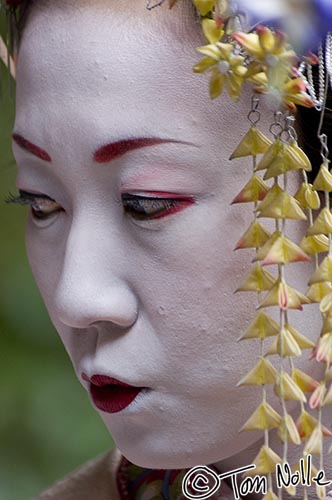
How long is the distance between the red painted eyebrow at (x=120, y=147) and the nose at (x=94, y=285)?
0.07 metres

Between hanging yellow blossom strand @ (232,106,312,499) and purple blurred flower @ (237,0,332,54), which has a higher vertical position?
purple blurred flower @ (237,0,332,54)

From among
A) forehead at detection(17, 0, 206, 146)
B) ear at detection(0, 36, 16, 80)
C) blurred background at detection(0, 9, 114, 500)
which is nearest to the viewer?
forehead at detection(17, 0, 206, 146)

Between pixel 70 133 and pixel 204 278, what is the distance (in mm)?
180

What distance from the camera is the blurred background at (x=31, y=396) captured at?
1.74m

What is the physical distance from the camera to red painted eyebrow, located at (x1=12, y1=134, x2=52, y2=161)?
986mm

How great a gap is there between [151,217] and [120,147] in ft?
0.23

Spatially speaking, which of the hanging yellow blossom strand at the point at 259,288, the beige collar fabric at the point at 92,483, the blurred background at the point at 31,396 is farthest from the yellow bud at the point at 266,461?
the blurred background at the point at 31,396

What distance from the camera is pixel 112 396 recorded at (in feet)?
3.31

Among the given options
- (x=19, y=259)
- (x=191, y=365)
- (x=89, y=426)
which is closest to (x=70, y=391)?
(x=89, y=426)

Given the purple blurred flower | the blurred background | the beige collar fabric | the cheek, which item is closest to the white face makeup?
the cheek

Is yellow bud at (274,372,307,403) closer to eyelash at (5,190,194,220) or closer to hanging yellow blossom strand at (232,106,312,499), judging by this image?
hanging yellow blossom strand at (232,106,312,499)

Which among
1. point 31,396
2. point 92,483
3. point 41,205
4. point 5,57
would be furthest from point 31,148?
point 31,396

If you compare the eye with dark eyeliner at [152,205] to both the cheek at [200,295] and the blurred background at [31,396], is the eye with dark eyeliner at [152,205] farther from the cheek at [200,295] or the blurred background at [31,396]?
the blurred background at [31,396]

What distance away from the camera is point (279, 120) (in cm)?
93
